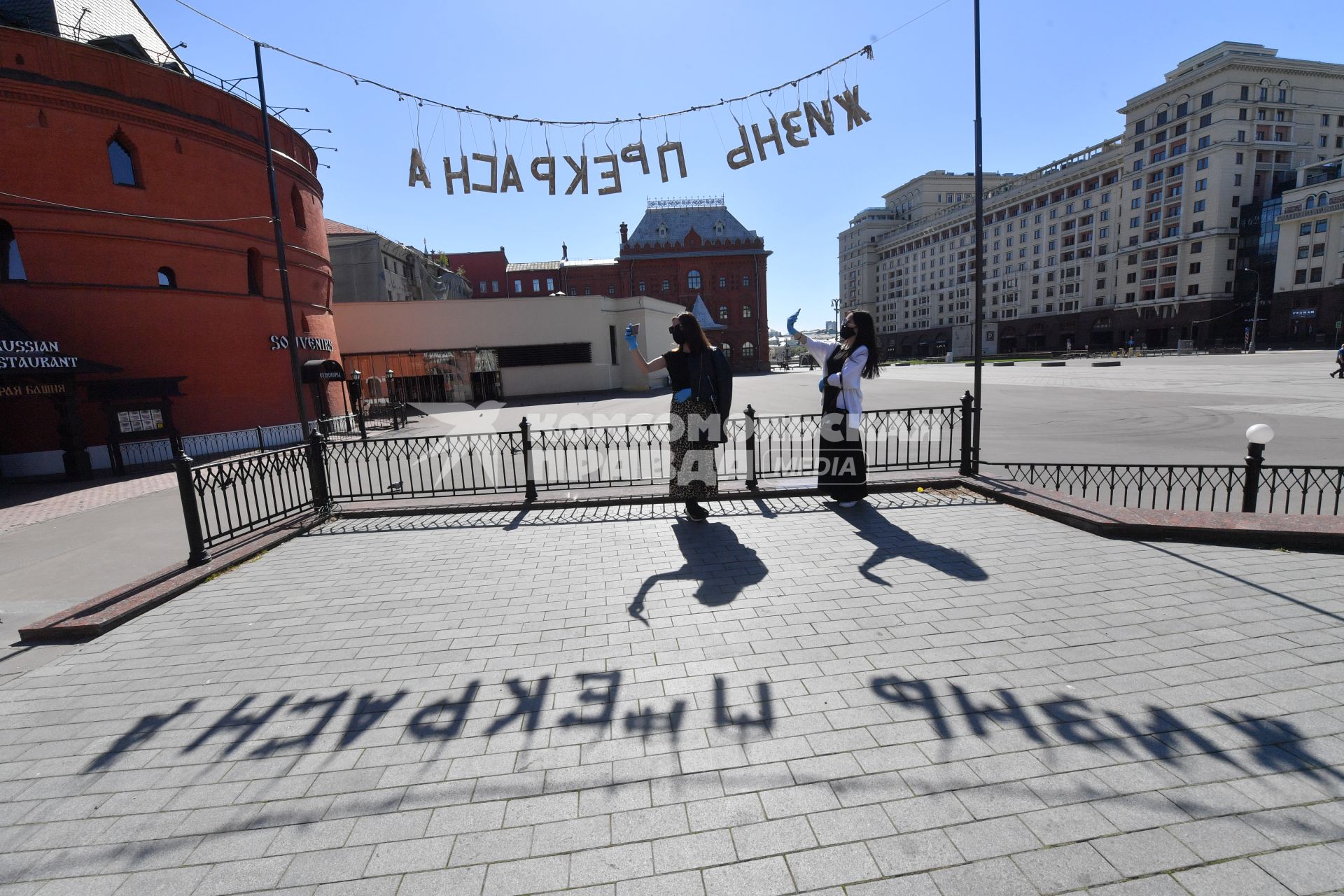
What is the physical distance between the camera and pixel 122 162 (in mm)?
14320

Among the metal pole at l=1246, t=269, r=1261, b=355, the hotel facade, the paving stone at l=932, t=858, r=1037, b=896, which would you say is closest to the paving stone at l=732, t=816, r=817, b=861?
the paving stone at l=932, t=858, r=1037, b=896

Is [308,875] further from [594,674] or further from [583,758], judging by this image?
[594,674]

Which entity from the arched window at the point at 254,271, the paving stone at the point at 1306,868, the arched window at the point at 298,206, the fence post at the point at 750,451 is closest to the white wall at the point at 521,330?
the arched window at the point at 298,206

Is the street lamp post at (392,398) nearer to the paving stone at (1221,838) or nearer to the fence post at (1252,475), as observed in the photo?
the fence post at (1252,475)

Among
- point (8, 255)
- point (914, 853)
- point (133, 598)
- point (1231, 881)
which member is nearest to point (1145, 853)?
point (1231, 881)

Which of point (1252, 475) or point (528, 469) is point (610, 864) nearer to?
point (528, 469)

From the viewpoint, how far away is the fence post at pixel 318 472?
7289 millimetres

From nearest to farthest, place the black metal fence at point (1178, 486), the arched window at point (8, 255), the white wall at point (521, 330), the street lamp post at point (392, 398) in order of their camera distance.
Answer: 1. the black metal fence at point (1178, 486)
2. the arched window at point (8, 255)
3. the street lamp post at point (392, 398)
4. the white wall at point (521, 330)

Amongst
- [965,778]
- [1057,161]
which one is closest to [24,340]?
[965,778]

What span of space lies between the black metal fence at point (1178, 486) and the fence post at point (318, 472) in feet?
29.2

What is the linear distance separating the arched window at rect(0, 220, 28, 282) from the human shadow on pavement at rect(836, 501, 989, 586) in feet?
62.8

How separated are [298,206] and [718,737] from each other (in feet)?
75.5

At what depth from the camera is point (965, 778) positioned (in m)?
2.40

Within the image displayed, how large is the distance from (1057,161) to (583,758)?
100226 millimetres
